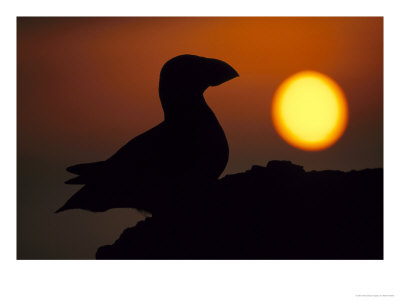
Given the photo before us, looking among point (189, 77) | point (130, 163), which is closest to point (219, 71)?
point (189, 77)

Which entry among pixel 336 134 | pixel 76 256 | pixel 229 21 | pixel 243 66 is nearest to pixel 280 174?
pixel 336 134

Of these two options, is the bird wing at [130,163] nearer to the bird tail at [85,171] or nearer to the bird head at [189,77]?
the bird tail at [85,171]

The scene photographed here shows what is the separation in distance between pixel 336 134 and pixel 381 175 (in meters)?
0.47

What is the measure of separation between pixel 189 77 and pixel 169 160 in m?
0.61

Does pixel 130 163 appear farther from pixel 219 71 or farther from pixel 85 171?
pixel 219 71

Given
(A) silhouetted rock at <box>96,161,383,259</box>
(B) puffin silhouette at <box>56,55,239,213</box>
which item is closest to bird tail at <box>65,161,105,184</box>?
(B) puffin silhouette at <box>56,55,239,213</box>

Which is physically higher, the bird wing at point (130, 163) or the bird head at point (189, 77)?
the bird head at point (189, 77)

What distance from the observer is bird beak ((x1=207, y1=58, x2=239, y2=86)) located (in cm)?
395

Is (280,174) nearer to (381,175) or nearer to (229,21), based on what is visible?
(381,175)

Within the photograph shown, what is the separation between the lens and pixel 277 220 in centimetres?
369

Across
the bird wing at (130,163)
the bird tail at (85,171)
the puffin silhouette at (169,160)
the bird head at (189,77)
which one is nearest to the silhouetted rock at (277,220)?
the puffin silhouette at (169,160)

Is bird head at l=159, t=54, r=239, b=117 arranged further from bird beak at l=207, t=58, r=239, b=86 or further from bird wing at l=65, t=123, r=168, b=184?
bird wing at l=65, t=123, r=168, b=184

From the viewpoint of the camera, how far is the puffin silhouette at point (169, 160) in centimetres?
383

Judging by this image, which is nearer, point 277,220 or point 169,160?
point 277,220
